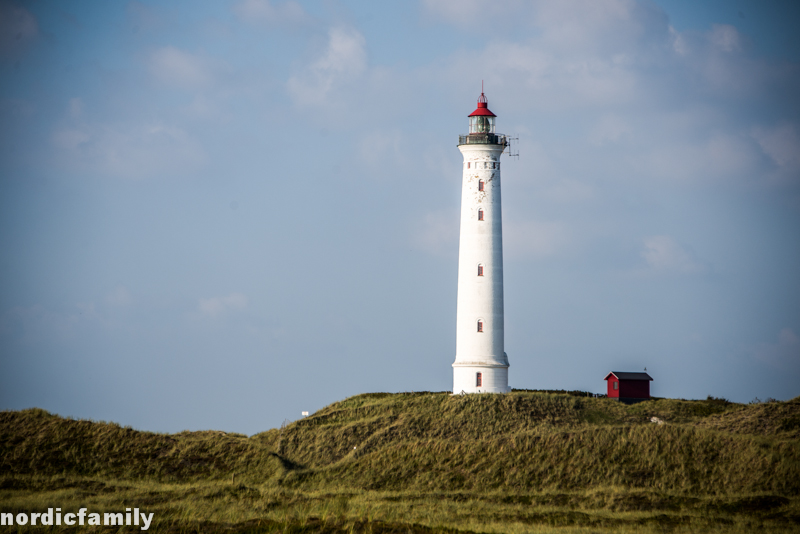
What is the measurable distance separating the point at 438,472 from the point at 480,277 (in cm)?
1568

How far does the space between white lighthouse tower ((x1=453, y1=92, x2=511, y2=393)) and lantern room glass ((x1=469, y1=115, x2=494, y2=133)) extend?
94cm

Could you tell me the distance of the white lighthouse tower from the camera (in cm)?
4844

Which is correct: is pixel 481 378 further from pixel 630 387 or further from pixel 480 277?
pixel 630 387

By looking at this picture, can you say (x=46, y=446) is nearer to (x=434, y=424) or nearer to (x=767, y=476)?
(x=434, y=424)

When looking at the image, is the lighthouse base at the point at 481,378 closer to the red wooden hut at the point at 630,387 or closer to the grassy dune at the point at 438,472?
the grassy dune at the point at 438,472

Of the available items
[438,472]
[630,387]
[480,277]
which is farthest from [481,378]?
[438,472]

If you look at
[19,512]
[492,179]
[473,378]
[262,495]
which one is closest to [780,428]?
[473,378]

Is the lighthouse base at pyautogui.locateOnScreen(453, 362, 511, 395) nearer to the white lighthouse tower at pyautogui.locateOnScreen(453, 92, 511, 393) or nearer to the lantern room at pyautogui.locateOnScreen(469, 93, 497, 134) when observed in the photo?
the white lighthouse tower at pyautogui.locateOnScreen(453, 92, 511, 393)

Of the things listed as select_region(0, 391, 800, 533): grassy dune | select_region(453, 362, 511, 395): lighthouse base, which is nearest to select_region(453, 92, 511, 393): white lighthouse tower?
select_region(453, 362, 511, 395): lighthouse base

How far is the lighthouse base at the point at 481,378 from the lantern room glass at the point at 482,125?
13.2 metres

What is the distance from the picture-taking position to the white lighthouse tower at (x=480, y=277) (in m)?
48.4

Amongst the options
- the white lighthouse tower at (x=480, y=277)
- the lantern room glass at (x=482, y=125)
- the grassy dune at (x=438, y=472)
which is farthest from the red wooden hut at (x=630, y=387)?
the lantern room glass at (x=482, y=125)

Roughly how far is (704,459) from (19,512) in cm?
2426

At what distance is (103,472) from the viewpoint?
116ft
